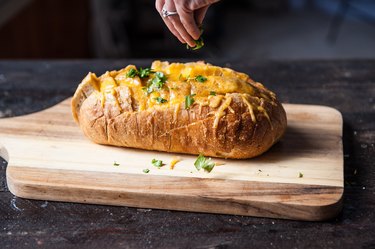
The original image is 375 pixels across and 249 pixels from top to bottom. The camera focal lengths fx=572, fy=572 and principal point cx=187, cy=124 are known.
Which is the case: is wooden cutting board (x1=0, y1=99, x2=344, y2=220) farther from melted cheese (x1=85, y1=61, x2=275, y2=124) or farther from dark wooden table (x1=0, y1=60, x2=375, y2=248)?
melted cheese (x1=85, y1=61, x2=275, y2=124)

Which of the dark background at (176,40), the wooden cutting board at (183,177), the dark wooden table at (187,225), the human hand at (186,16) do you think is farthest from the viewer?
the dark background at (176,40)

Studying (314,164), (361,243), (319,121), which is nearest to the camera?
(361,243)

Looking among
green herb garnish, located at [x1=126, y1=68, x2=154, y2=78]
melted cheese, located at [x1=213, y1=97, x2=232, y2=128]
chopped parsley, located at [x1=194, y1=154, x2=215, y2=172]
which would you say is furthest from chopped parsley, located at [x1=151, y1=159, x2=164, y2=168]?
green herb garnish, located at [x1=126, y1=68, x2=154, y2=78]

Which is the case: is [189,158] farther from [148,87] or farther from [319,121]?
[319,121]

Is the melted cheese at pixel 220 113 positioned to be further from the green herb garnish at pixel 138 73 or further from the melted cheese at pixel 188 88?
the green herb garnish at pixel 138 73

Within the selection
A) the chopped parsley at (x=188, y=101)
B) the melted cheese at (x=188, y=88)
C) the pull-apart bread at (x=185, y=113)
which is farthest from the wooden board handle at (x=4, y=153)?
the chopped parsley at (x=188, y=101)

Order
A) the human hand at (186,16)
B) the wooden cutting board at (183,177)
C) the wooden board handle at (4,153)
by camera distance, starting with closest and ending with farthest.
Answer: the wooden cutting board at (183,177)
the human hand at (186,16)
the wooden board handle at (4,153)

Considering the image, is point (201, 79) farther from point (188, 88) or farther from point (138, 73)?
point (138, 73)

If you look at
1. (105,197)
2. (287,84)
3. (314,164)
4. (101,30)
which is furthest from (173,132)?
(101,30)
